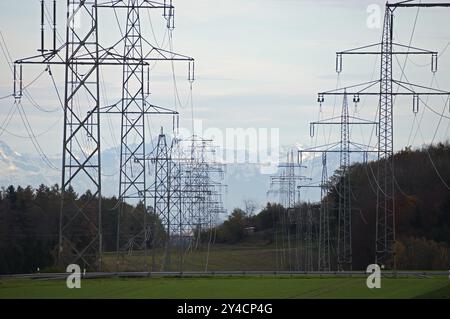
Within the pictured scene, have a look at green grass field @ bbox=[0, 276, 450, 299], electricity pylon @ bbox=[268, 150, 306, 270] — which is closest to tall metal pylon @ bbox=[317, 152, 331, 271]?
electricity pylon @ bbox=[268, 150, 306, 270]

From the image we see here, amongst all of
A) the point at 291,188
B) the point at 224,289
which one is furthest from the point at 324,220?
the point at 224,289

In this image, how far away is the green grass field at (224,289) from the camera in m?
43.2

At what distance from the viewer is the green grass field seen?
1699 inches

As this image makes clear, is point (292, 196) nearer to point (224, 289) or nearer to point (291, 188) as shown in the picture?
point (291, 188)

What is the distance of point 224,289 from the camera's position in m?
47.6

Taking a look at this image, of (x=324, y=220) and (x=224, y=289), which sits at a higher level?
A: (x=324, y=220)

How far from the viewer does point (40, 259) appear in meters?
103

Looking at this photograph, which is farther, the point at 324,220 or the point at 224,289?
the point at 324,220

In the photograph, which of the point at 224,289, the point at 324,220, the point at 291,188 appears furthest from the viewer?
the point at 291,188

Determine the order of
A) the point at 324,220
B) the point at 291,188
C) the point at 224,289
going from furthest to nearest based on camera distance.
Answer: the point at 291,188
the point at 324,220
the point at 224,289

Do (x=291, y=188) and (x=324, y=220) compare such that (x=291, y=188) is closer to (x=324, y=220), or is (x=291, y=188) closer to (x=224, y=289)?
(x=324, y=220)

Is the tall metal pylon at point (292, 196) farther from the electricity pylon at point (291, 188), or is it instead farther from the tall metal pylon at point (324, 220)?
the tall metal pylon at point (324, 220)

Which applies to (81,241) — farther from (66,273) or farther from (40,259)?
(66,273)
